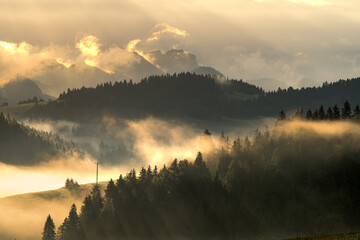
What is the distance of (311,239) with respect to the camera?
8862cm

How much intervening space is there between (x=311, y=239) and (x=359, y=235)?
6.05 metres

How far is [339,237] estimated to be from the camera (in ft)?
289

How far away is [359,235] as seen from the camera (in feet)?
284

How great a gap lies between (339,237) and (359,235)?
8.82 feet

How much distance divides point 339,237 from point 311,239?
11.6 ft
